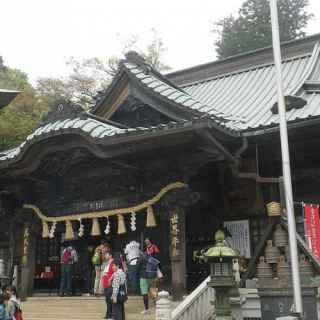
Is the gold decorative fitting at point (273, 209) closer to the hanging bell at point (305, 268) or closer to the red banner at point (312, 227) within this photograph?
the hanging bell at point (305, 268)

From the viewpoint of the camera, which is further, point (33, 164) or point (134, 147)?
point (33, 164)

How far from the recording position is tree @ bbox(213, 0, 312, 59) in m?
42.3

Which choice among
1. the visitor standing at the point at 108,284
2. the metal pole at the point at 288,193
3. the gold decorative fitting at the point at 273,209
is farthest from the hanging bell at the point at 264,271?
the visitor standing at the point at 108,284

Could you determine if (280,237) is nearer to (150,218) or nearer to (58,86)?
(150,218)

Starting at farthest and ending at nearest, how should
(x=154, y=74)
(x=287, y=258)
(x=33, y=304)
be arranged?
(x=154, y=74)
(x=33, y=304)
(x=287, y=258)

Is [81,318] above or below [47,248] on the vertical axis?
below

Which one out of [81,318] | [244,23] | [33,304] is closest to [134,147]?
[81,318]

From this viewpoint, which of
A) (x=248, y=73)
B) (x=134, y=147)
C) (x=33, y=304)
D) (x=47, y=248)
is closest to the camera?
(x=134, y=147)

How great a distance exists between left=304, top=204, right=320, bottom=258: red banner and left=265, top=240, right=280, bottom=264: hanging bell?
1.99 metres

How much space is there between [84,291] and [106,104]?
6292 mm

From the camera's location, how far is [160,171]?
14.4 m

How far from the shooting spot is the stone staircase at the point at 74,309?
12500mm

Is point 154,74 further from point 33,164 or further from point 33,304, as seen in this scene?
point 33,304

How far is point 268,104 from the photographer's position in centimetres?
1575
